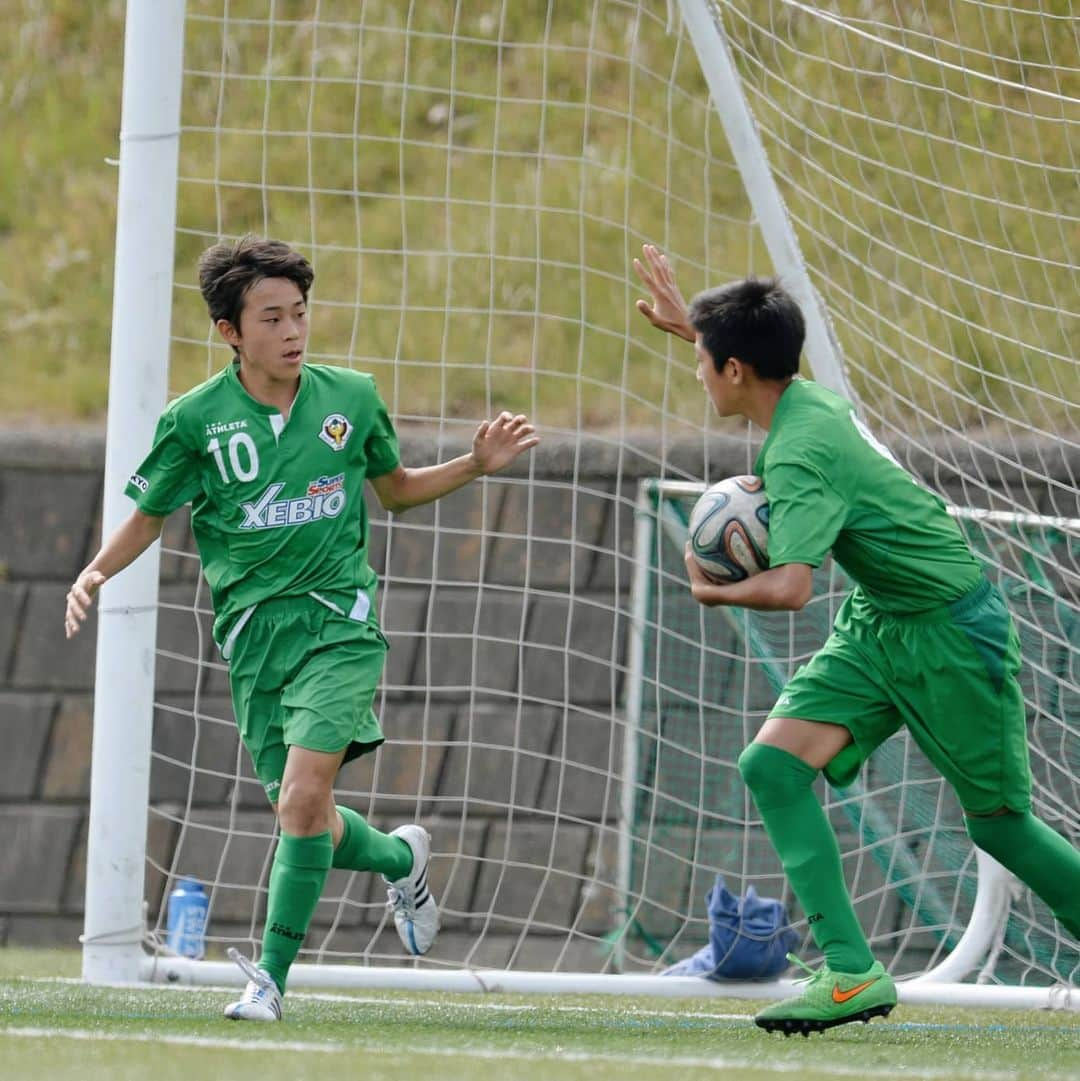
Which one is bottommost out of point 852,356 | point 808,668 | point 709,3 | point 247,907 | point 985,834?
point 247,907

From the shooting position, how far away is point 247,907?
286 inches

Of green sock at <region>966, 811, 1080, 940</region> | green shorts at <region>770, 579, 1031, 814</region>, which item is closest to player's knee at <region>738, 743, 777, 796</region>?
green shorts at <region>770, 579, 1031, 814</region>

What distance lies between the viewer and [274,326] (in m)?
4.43

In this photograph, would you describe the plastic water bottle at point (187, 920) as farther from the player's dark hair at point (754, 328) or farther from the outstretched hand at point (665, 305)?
the player's dark hair at point (754, 328)

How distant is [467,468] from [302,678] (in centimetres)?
65

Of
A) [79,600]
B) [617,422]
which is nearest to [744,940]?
[79,600]

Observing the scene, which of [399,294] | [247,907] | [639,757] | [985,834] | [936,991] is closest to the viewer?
[985,834]

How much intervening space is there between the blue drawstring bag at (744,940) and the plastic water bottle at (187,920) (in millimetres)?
1484

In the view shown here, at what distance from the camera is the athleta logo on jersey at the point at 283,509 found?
4406mm

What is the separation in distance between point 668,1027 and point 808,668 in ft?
2.87

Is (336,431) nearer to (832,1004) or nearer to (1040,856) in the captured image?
(832,1004)

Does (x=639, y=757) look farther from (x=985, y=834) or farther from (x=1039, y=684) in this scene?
(x=985, y=834)

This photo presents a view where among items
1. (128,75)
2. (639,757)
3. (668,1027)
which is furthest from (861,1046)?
(128,75)

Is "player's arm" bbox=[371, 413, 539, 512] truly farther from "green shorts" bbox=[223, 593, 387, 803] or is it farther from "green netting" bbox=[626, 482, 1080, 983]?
"green netting" bbox=[626, 482, 1080, 983]
